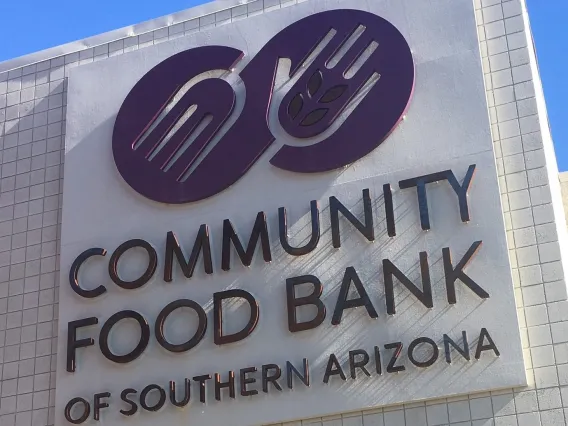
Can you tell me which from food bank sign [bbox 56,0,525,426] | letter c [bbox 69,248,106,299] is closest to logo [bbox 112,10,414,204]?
food bank sign [bbox 56,0,525,426]

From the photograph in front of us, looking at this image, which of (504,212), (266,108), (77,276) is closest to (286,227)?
(266,108)

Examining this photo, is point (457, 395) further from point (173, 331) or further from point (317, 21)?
point (317, 21)

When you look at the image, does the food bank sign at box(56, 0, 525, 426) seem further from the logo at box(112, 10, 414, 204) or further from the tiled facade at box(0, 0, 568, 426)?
the tiled facade at box(0, 0, 568, 426)

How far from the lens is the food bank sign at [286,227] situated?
10773 mm

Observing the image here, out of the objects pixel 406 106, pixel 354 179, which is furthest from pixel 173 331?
pixel 406 106

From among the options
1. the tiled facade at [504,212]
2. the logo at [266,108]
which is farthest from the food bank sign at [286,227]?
the tiled facade at [504,212]

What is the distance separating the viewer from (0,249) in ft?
43.6

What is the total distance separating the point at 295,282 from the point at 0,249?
424 centimetres

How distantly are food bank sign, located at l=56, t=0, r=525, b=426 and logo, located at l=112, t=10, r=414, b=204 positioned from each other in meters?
0.02

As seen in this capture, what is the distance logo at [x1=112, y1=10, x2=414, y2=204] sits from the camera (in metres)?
12.0

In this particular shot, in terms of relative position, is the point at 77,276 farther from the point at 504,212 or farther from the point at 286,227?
the point at 504,212

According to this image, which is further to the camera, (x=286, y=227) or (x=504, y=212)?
(x=286, y=227)

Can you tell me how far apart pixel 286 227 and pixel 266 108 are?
1617mm

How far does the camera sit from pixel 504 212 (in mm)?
10992
